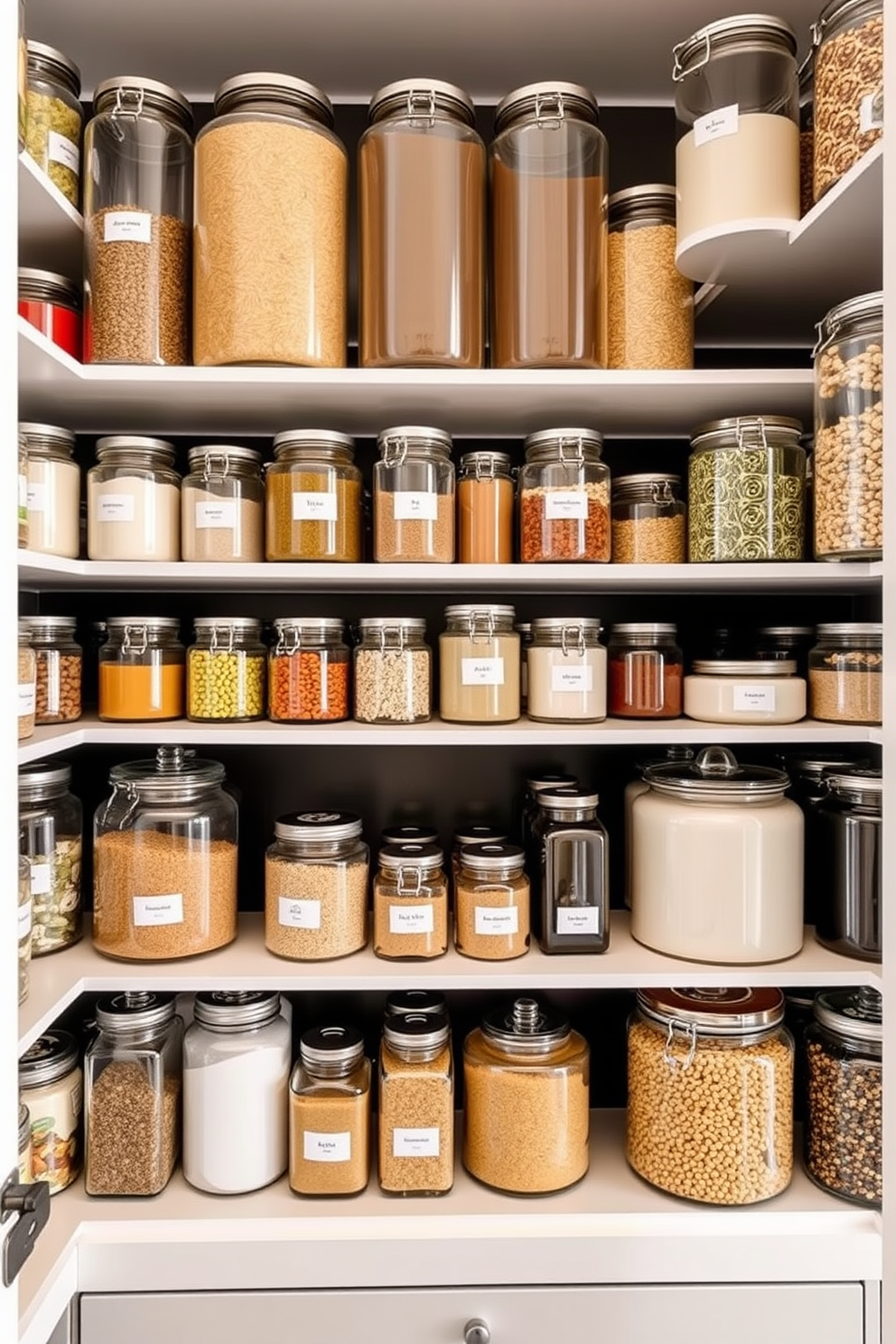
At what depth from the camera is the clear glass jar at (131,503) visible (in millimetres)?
1155

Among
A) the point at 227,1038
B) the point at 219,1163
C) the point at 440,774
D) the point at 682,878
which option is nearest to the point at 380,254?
the point at 440,774

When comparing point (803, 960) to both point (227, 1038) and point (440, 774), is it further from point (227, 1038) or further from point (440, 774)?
point (227, 1038)

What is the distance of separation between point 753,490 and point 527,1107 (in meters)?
0.90

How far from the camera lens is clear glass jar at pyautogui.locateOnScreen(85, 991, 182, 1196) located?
116 centimetres

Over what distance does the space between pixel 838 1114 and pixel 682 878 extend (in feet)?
1.26

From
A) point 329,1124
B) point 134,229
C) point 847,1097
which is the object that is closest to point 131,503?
point 134,229

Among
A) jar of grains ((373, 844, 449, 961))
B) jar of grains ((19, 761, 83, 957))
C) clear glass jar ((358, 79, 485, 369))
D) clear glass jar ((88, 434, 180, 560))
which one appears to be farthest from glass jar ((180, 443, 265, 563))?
jar of grains ((373, 844, 449, 961))

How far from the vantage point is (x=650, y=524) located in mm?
1216

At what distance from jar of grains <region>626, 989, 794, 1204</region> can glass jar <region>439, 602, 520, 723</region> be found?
489 millimetres

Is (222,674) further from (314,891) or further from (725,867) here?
(725,867)

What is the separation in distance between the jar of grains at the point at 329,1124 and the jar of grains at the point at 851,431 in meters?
0.95

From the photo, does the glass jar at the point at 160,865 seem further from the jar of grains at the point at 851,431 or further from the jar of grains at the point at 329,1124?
the jar of grains at the point at 851,431

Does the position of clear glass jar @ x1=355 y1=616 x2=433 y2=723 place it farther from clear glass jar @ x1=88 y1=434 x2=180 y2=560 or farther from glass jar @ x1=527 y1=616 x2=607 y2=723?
clear glass jar @ x1=88 y1=434 x2=180 y2=560

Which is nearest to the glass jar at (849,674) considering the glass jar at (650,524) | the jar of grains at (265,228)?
the glass jar at (650,524)
